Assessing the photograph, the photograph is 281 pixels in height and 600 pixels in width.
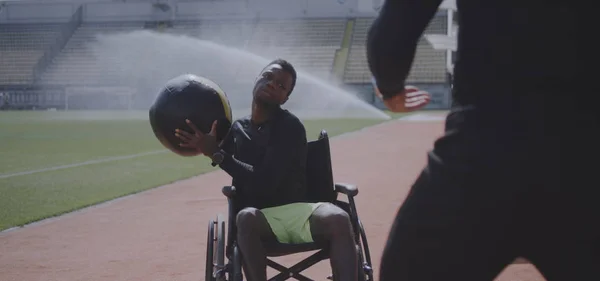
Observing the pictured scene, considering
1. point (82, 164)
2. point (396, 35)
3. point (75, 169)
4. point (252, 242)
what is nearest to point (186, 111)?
point (252, 242)

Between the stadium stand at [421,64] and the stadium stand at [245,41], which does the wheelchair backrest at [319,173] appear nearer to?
the stadium stand at [421,64]

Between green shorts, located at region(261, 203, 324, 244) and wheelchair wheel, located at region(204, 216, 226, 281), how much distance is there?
10.4 inches

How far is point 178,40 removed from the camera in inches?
2098

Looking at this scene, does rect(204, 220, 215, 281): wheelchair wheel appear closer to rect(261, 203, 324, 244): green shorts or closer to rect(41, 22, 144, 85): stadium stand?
rect(261, 203, 324, 244): green shorts

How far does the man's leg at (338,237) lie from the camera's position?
12.9 ft

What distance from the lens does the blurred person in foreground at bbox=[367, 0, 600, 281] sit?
1.64 metres

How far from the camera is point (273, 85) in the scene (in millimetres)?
4297

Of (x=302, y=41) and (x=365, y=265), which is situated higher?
(x=365, y=265)

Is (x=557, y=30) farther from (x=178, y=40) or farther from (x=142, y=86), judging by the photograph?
(x=178, y=40)

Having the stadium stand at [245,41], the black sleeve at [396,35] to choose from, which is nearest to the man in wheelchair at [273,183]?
the black sleeve at [396,35]

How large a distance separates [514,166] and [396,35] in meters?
0.41

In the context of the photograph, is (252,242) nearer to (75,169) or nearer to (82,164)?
(75,169)

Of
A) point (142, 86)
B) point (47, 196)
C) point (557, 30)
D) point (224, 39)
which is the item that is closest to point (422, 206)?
point (557, 30)

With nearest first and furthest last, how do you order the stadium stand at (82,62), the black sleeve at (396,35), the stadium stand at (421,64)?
the black sleeve at (396,35) → the stadium stand at (421,64) → the stadium stand at (82,62)
